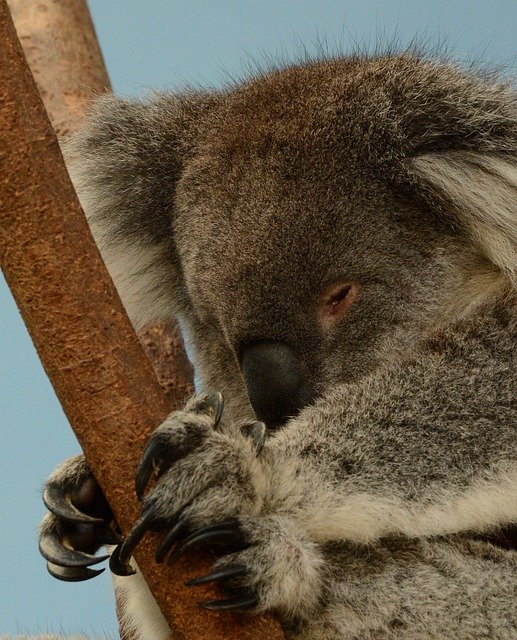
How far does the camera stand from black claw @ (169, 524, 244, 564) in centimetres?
243

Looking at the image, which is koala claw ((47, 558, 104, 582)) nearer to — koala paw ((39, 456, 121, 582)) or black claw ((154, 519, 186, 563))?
koala paw ((39, 456, 121, 582))

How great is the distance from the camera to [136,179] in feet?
14.2

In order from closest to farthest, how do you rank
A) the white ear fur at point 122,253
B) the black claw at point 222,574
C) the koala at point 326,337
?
the black claw at point 222,574 < the koala at point 326,337 < the white ear fur at point 122,253

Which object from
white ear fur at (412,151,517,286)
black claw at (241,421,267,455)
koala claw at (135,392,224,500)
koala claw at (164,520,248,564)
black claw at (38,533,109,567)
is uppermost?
white ear fur at (412,151,517,286)

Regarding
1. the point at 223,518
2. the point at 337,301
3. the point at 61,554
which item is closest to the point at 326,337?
the point at 337,301

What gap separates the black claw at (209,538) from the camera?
2.43 meters

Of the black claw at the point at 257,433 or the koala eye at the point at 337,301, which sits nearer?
the black claw at the point at 257,433

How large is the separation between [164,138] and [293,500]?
213cm

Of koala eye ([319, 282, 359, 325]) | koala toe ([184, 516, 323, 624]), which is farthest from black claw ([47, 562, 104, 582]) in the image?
koala eye ([319, 282, 359, 325])

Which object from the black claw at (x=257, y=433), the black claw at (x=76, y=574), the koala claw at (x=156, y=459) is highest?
the koala claw at (x=156, y=459)

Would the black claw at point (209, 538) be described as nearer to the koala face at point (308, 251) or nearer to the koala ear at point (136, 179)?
the koala face at point (308, 251)

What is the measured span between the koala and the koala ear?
0.01 metres

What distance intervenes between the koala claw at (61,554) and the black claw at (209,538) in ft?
1.66

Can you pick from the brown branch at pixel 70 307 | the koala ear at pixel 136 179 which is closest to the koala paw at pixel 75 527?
the brown branch at pixel 70 307
